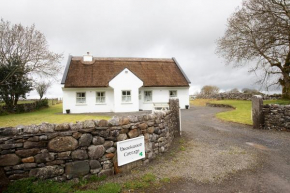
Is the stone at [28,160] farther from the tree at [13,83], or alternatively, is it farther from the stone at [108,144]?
the tree at [13,83]

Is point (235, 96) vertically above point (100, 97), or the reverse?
point (100, 97)

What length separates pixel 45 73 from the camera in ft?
70.8

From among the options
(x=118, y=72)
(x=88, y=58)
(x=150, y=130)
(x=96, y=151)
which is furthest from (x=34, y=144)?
(x=88, y=58)

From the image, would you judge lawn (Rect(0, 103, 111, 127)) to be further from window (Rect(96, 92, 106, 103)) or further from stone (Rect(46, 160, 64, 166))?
stone (Rect(46, 160, 64, 166))

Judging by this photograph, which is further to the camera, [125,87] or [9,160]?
[125,87]

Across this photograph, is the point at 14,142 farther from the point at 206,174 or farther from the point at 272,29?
the point at 272,29

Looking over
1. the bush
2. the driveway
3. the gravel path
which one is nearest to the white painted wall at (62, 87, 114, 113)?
the bush

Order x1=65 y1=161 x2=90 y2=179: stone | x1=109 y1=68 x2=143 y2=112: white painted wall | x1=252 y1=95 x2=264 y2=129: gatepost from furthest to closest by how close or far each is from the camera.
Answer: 1. x1=109 y1=68 x2=143 y2=112: white painted wall
2. x1=252 y1=95 x2=264 y2=129: gatepost
3. x1=65 y1=161 x2=90 y2=179: stone

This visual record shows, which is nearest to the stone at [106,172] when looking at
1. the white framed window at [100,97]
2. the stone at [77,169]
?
the stone at [77,169]

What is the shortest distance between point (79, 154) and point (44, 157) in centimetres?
75

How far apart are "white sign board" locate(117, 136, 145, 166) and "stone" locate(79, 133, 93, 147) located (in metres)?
0.77

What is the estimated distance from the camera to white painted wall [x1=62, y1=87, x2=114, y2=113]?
64.1 ft

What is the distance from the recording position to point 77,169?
4.16 m

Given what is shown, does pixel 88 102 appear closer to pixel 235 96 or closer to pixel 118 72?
pixel 118 72
